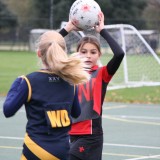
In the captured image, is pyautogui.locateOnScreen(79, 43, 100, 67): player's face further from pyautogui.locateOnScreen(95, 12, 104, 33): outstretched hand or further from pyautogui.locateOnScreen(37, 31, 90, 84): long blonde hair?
pyautogui.locateOnScreen(37, 31, 90, 84): long blonde hair

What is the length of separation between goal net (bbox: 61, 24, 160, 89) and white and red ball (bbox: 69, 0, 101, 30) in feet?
46.1

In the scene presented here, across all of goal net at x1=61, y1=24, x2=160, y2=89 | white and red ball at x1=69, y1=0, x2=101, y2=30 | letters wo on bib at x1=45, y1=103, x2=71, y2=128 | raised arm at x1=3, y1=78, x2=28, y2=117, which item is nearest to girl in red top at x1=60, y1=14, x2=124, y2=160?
white and red ball at x1=69, y1=0, x2=101, y2=30

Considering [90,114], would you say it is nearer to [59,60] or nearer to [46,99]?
[46,99]

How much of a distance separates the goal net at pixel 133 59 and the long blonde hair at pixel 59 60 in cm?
1575

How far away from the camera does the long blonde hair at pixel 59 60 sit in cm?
421

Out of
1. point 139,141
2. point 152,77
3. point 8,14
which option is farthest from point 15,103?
point 8,14

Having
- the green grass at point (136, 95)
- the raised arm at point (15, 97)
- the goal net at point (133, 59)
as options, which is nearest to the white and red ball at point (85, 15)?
the raised arm at point (15, 97)

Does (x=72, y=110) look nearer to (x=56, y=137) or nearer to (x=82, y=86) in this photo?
(x=56, y=137)

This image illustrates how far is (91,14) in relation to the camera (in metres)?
5.80

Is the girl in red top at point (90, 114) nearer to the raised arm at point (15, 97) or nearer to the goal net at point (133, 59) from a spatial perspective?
the raised arm at point (15, 97)

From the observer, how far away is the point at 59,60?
420 centimetres

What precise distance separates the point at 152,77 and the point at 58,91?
18.3 m

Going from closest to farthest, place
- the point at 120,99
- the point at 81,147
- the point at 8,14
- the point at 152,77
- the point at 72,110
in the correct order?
the point at 72,110 < the point at 81,147 < the point at 120,99 < the point at 152,77 < the point at 8,14

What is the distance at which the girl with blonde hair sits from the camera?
4.23m
